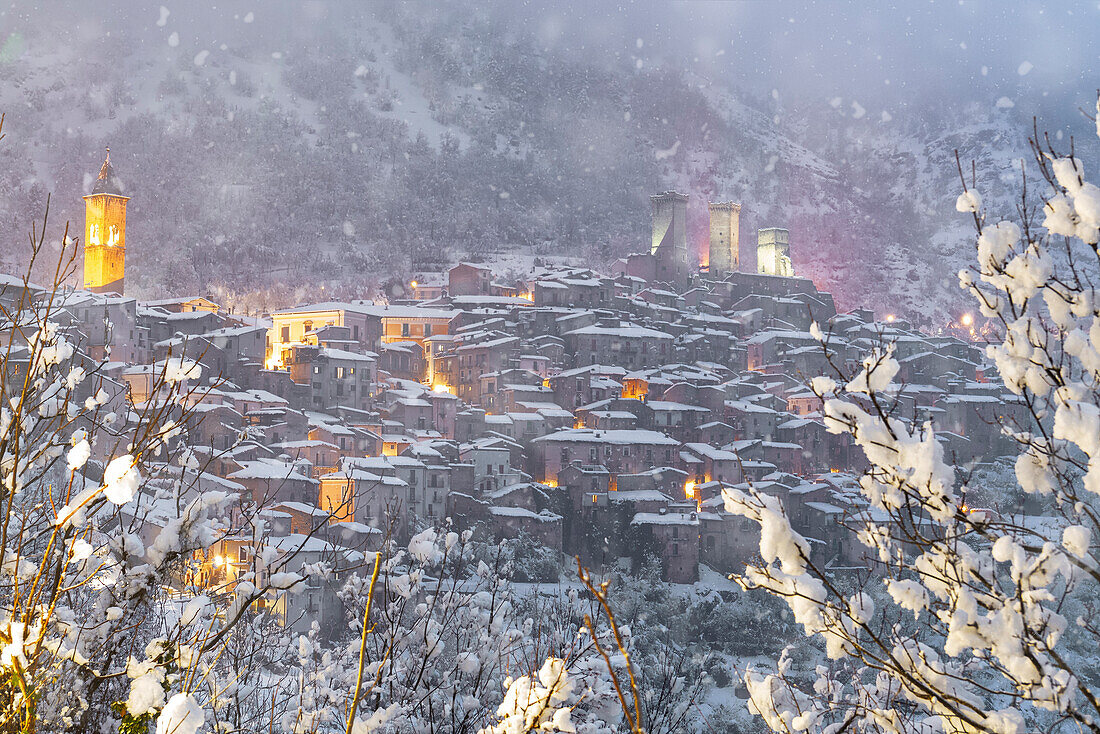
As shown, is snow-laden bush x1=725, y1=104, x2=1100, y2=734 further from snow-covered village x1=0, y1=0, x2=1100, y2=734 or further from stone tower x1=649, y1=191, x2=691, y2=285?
stone tower x1=649, y1=191, x2=691, y2=285

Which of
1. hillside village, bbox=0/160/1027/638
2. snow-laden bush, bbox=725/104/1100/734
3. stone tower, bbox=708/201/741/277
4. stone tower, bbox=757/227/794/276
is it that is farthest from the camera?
stone tower, bbox=757/227/794/276

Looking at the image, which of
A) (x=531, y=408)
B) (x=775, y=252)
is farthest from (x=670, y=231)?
Answer: (x=531, y=408)

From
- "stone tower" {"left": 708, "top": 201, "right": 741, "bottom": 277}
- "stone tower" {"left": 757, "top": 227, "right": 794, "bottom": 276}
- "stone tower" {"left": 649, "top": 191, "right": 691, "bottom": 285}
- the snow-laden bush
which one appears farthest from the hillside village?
the snow-laden bush

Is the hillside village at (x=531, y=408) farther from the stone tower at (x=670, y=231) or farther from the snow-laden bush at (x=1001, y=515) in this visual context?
the snow-laden bush at (x=1001, y=515)

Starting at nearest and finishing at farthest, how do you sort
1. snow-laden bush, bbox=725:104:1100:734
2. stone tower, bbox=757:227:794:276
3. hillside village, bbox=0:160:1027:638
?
snow-laden bush, bbox=725:104:1100:734 < hillside village, bbox=0:160:1027:638 < stone tower, bbox=757:227:794:276

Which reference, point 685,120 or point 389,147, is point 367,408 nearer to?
point 389,147

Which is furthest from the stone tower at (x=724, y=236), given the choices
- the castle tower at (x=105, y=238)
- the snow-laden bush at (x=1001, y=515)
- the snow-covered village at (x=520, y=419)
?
the snow-laden bush at (x=1001, y=515)

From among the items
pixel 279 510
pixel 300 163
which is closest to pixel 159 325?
pixel 279 510

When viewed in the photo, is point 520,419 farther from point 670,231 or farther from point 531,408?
point 670,231
